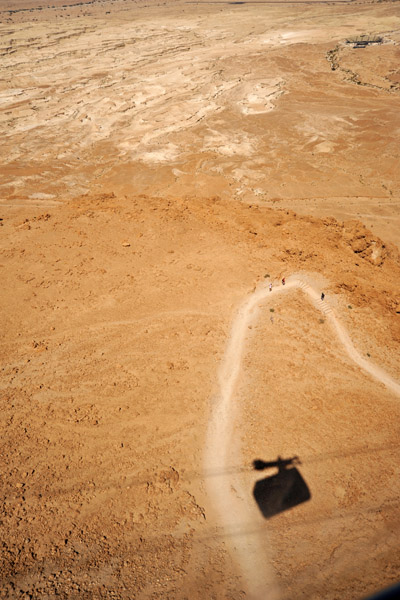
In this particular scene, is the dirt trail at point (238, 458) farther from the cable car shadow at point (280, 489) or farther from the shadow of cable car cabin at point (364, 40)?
the shadow of cable car cabin at point (364, 40)

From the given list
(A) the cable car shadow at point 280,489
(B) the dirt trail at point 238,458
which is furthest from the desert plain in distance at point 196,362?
(A) the cable car shadow at point 280,489

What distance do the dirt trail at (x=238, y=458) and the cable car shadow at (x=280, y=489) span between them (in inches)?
14.9

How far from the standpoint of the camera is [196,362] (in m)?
13.1

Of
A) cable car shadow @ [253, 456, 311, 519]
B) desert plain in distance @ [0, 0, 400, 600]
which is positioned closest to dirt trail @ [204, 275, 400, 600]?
desert plain in distance @ [0, 0, 400, 600]

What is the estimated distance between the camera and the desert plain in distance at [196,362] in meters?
8.49

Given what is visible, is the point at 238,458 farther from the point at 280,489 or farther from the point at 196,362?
the point at 196,362

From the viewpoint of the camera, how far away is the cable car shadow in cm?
937

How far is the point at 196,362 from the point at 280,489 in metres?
5.25

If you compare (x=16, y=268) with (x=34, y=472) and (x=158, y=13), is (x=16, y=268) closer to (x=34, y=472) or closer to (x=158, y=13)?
(x=34, y=472)

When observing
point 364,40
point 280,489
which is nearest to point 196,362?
point 280,489

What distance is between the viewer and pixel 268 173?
2903cm

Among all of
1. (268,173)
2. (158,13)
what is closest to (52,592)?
(268,173)

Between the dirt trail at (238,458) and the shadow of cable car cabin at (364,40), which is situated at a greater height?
the shadow of cable car cabin at (364,40)

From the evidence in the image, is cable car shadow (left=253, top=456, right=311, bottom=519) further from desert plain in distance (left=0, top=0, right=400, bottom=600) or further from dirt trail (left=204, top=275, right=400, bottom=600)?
dirt trail (left=204, top=275, right=400, bottom=600)
